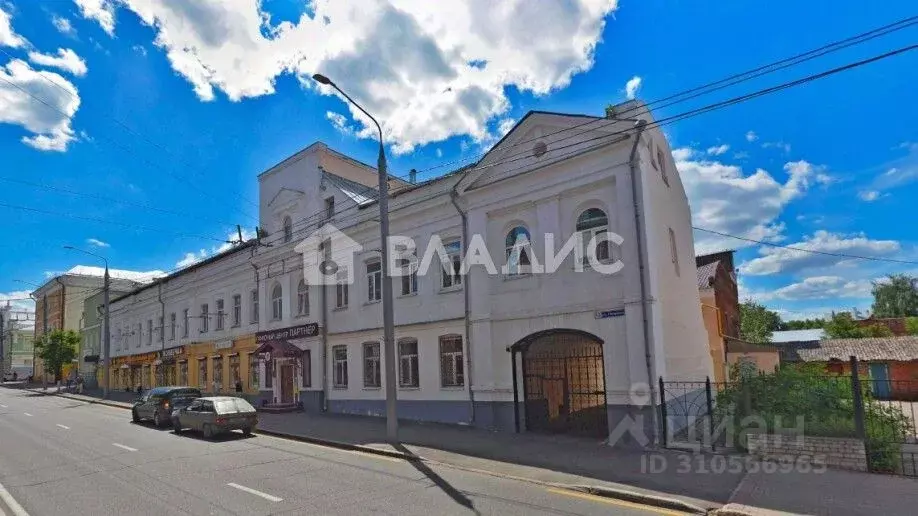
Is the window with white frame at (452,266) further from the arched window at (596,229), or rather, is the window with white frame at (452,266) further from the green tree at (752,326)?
the green tree at (752,326)

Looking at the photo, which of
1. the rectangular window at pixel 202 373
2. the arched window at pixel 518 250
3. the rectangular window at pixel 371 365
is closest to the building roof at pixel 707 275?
the arched window at pixel 518 250

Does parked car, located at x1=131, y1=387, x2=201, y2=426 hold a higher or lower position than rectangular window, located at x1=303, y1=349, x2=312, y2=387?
lower

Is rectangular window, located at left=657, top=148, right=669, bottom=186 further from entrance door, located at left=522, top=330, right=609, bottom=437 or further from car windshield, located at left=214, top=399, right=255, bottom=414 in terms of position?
car windshield, located at left=214, top=399, right=255, bottom=414

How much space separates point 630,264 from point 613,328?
68.7 inches

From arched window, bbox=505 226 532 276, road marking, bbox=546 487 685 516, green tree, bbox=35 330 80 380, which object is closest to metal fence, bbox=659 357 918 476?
road marking, bbox=546 487 685 516

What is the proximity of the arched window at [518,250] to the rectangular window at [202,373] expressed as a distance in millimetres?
23138

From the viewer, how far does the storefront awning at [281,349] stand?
2459 centimetres

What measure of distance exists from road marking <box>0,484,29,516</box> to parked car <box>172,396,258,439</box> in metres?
6.81

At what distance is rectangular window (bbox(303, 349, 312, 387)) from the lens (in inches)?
965

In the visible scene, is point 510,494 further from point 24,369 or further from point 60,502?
point 24,369

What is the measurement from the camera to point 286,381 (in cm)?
2638

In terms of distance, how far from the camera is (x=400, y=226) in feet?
69.1

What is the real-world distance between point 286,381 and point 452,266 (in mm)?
11873

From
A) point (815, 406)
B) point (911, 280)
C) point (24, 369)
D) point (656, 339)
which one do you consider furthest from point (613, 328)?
point (24, 369)
